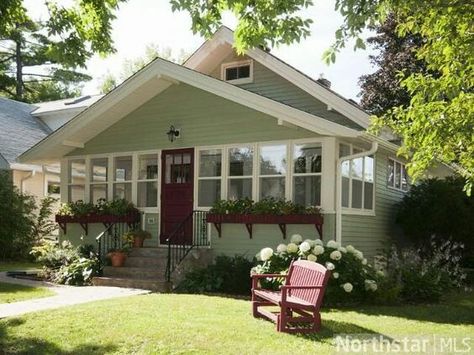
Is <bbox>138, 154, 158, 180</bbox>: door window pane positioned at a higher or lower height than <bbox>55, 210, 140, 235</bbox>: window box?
higher

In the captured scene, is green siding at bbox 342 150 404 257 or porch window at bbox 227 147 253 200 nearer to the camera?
green siding at bbox 342 150 404 257

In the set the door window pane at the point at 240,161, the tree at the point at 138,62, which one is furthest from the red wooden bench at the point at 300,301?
the tree at the point at 138,62

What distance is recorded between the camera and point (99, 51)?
28.3 feet

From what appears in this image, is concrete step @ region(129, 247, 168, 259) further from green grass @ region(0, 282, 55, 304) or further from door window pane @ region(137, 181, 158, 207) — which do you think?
green grass @ region(0, 282, 55, 304)

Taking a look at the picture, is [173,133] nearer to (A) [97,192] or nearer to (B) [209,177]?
(B) [209,177]

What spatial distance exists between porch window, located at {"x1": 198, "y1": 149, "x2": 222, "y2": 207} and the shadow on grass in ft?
21.7

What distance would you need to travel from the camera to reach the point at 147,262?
12625 mm

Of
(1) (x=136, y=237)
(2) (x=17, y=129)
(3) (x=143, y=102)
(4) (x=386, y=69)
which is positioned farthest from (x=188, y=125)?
(4) (x=386, y=69)

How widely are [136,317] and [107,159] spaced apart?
7.84 meters

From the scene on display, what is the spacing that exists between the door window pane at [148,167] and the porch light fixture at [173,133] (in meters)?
0.74

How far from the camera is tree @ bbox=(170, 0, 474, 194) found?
6.30 metres

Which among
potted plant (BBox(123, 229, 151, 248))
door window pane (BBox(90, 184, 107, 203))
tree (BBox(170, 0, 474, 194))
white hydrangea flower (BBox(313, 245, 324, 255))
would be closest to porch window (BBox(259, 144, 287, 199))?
white hydrangea flower (BBox(313, 245, 324, 255))

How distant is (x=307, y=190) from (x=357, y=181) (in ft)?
5.13

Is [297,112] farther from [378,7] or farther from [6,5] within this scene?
[6,5]
